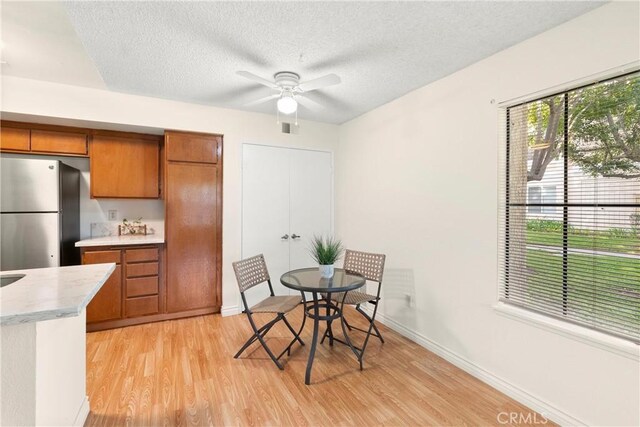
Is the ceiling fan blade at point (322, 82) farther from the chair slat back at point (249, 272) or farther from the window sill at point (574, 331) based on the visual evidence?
the window sill at point (574, 331)

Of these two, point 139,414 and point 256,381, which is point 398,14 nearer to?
point 256,381

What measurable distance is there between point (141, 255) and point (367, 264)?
2551 millimetres

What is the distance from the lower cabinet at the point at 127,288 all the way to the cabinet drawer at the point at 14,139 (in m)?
1.29

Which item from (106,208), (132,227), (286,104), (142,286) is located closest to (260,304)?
(142,286)

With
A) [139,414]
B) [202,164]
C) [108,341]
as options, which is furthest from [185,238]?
[139,414]

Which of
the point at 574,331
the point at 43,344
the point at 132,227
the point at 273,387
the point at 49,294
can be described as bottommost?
the point at 273,387

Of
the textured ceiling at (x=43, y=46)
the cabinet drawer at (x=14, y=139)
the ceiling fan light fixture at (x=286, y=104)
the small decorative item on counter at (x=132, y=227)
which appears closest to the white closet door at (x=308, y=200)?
the ceiling fan light fixture at (x=286, y=104)

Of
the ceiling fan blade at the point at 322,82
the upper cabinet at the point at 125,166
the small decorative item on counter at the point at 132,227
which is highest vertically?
the ceiling fan blade at the point at 322,82

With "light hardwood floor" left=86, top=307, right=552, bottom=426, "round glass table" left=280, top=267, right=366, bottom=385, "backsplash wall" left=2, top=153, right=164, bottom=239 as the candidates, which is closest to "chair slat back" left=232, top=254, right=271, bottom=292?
"round glass table" left=280, top=267, right=366, bottom=385

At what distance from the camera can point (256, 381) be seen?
227 cm

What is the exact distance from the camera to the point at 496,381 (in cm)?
220

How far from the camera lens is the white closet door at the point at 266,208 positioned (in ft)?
12.4

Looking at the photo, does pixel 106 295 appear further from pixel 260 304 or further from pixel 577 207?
pixel 577 207

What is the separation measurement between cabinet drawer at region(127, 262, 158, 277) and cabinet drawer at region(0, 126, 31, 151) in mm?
1661
